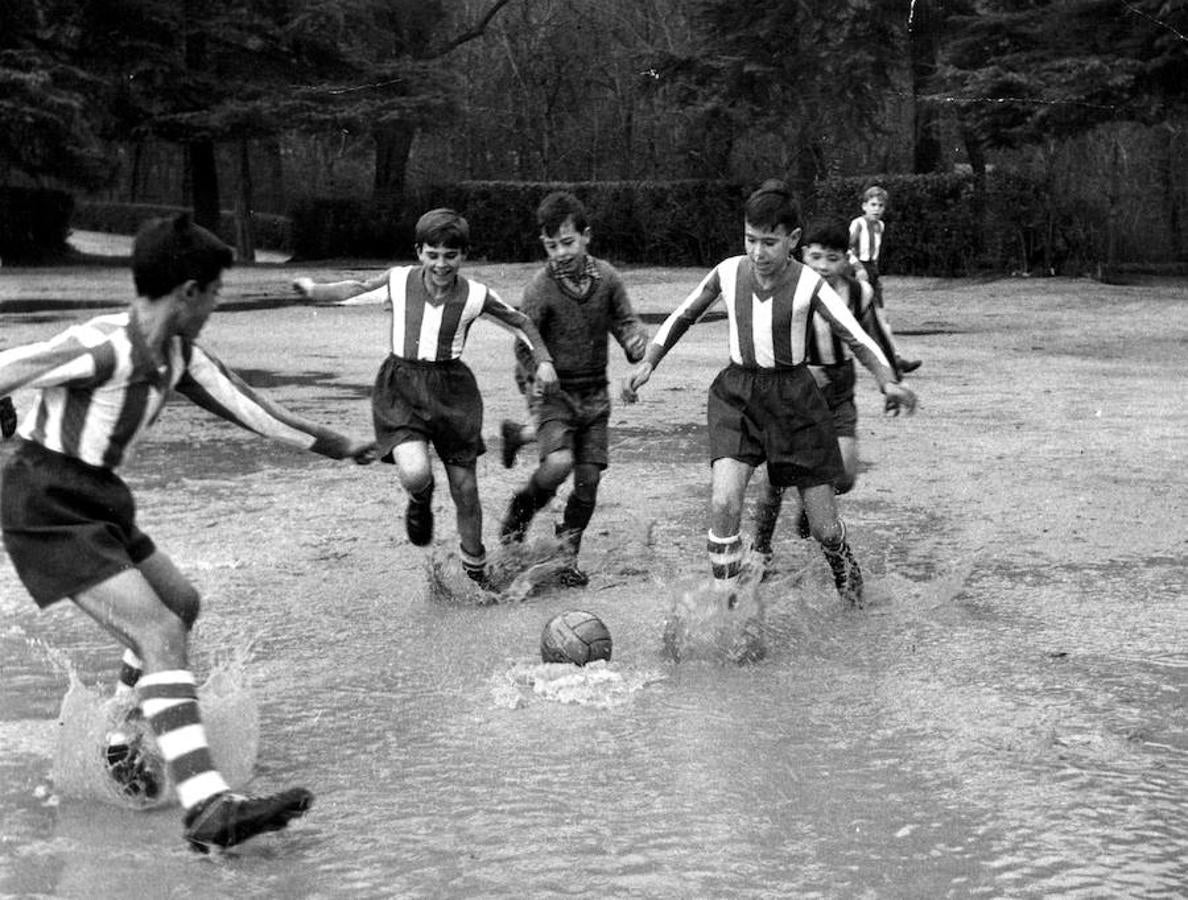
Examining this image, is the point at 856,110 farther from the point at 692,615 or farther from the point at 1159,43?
the point at 692,615

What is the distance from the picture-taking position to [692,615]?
22.6 feet

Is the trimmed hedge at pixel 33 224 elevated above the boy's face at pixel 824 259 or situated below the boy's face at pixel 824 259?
above

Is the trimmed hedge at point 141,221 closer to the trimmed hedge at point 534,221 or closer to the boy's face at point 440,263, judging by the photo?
the trimmed hedge at point 534,221

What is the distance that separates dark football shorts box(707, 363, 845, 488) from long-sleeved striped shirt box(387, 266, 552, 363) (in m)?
0.97

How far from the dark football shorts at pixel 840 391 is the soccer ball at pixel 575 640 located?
2.28 metres

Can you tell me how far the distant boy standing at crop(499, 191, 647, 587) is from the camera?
26.6 ft

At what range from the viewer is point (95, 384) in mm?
4750

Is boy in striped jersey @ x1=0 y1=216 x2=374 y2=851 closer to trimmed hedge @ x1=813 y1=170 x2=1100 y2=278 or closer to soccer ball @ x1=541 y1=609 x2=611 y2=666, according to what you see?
soccer ball @ x1=541 y1=609 x2=611 y2=666

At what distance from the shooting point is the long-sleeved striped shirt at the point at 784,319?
7.18 m

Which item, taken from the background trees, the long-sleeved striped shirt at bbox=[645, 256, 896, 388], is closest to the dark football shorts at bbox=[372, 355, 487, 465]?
A: the long-sleeved striped shirt at bbox=[645, 256, 896, 388]

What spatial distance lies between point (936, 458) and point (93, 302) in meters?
19.3

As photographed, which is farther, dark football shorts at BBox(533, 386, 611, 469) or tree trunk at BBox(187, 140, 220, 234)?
tree trunk at BBox(187, 140, 220, 234)

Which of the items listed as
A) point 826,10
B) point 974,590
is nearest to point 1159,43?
point 826,10

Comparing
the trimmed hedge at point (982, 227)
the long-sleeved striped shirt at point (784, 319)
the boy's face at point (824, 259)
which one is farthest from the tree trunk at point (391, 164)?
the long-sleeved striped shirt at point (784, 319)
